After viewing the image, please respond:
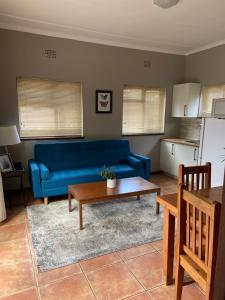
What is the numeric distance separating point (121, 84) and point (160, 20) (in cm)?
145

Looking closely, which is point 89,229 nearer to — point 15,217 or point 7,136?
point 15,217

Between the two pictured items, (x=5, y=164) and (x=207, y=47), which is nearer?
(x=5, y=164)

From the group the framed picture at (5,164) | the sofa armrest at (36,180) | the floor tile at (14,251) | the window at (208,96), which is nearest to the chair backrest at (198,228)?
the floor tile at (14,251)

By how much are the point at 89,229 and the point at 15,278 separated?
986 millimetres

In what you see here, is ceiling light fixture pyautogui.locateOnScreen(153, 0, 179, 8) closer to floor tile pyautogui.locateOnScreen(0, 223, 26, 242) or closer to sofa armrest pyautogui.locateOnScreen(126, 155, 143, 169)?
sofa armrest pyautogui.locateOnScreen(126, 155, 143, 169)

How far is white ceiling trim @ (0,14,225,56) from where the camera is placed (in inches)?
134

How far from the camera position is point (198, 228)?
4.72 ft

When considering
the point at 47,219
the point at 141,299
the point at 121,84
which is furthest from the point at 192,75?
the point at 141,299

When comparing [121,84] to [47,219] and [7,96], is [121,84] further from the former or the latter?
[47,219]

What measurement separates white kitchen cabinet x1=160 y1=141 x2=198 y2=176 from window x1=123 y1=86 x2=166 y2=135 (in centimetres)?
50

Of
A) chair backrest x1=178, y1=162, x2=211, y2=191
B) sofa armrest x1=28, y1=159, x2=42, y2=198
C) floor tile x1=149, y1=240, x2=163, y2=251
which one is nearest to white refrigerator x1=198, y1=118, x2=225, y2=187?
chair backrest x1=178, y1=162, x2=211, y2=191

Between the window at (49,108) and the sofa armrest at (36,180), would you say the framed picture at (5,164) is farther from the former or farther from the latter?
the window at (49,108)

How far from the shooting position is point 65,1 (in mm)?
2760

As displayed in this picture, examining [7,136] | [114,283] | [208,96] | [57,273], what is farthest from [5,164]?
[208,96]
